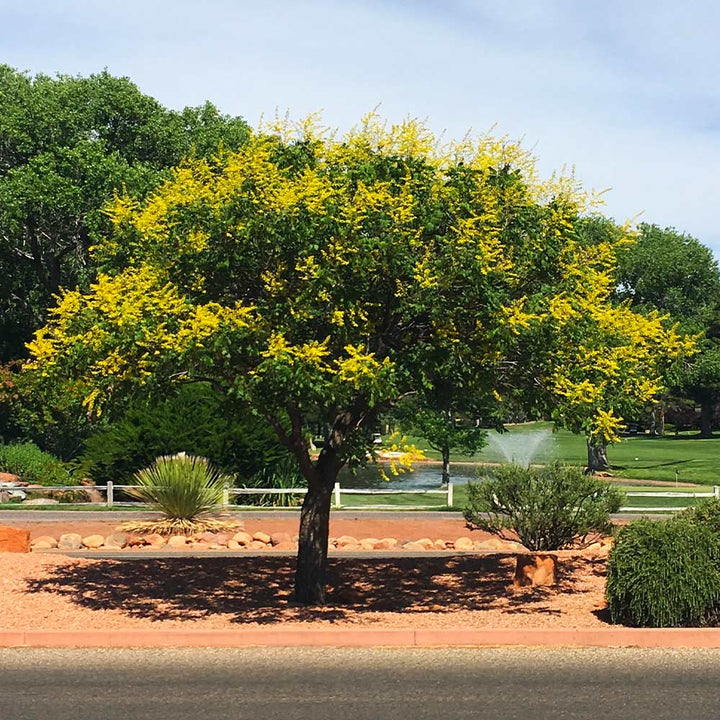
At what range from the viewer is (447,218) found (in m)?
12.1

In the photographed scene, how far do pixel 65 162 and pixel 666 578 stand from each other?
3260cm

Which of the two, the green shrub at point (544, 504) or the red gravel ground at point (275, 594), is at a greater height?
the green shrub at point (544, 504)

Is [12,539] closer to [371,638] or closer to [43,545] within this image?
[43,545]

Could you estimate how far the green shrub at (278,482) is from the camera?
98.9 feet

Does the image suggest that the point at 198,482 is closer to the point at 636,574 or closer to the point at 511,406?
the point at 511,406

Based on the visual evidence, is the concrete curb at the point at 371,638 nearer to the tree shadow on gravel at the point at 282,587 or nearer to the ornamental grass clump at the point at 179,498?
the tree shadow on gravel at the point at 282,587

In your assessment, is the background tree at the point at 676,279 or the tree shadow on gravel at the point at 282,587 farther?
the background tree at the point at 676,279

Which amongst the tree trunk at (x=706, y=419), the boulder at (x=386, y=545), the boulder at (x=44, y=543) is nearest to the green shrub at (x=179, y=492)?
the boulder at (x=44, y=543)

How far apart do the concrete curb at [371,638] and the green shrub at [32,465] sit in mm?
21256

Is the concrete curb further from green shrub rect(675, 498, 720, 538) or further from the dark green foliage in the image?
the dark green foliage

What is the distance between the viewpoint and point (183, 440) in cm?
3094

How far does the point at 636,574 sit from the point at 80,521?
53.8ft

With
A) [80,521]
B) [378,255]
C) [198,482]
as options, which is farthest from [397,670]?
[80,521]

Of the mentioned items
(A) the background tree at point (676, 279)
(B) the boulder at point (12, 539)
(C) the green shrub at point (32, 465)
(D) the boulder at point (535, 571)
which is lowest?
(D) the boulder at point (535, 571)
